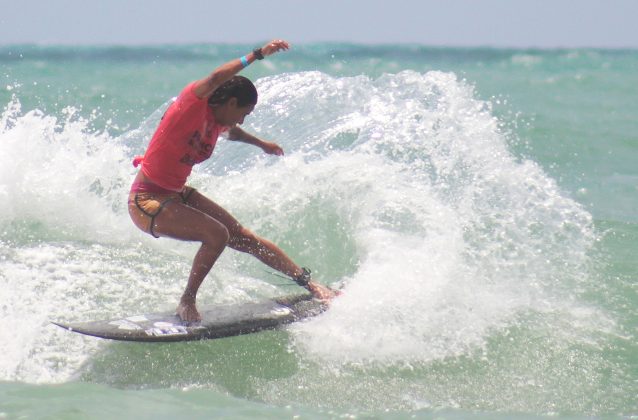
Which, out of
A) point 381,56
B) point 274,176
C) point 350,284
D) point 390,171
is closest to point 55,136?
point 274,176

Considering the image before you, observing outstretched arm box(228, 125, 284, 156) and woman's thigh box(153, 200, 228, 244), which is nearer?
woman's thigh box(153, 200, 228, 244)

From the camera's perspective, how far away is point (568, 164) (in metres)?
12.5

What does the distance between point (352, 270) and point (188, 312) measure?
6.36 ft

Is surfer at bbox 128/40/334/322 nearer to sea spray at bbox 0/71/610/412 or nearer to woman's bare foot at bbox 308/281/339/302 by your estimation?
sea spray at bbox 0/71/610/412

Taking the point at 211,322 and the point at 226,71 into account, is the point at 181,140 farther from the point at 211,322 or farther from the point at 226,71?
the point at 211,322

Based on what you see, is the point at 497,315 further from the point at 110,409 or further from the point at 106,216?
the point at 106,216

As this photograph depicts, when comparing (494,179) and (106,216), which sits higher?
(494,179)

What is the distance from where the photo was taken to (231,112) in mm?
5449

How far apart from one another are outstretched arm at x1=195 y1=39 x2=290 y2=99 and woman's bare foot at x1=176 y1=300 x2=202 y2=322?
1.24 metres

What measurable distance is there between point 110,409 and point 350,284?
6.57 feet

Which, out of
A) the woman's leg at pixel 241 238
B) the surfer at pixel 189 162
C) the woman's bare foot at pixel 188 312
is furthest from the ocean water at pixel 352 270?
the surfer at pixel 189 162

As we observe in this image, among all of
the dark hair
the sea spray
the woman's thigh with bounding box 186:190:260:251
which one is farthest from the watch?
the sea spray

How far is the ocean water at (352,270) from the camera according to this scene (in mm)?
5188

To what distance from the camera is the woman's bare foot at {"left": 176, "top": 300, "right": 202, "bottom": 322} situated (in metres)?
5.62
